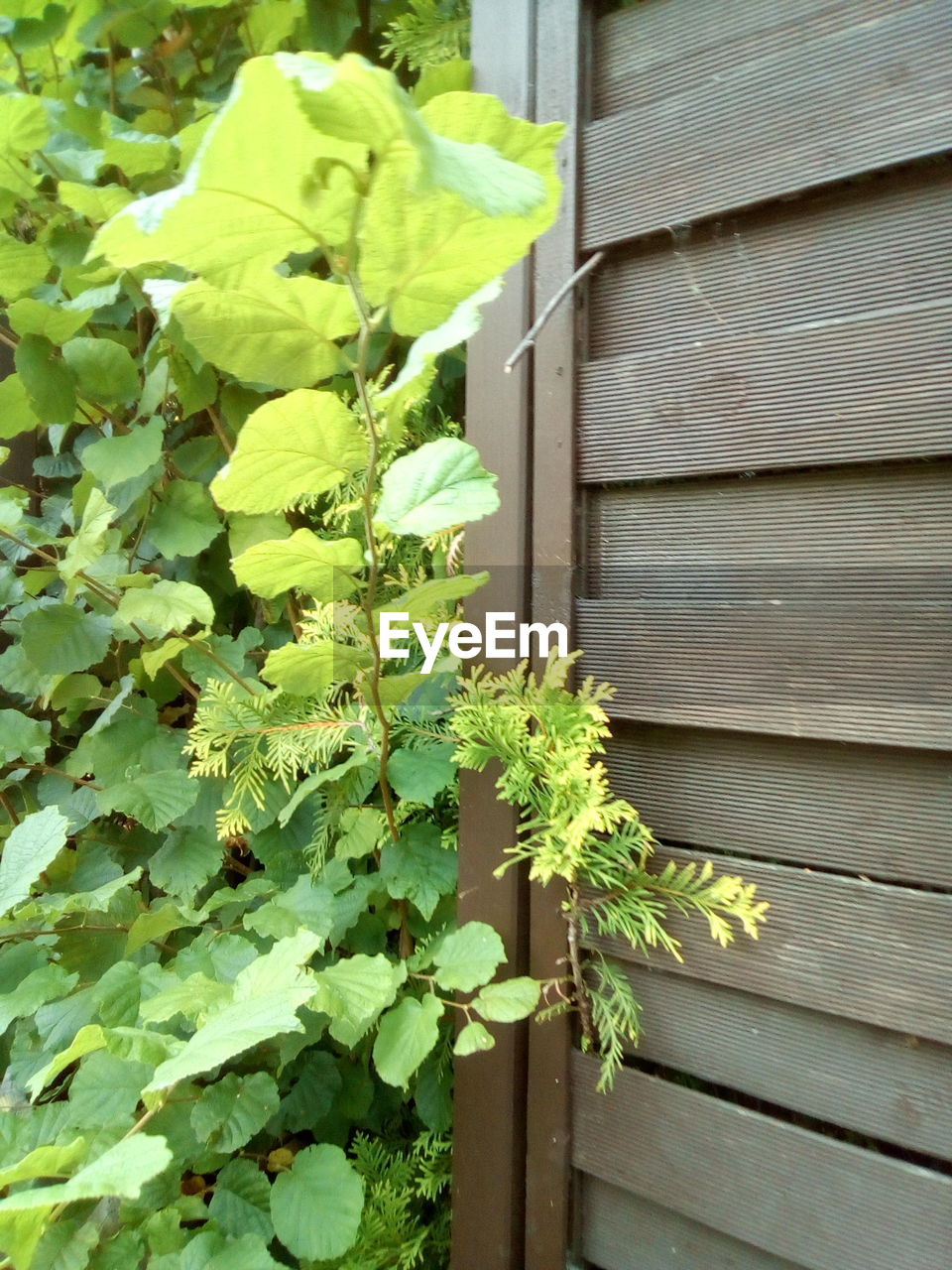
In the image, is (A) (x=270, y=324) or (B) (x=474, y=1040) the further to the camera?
(B) (x=474, y=1040)

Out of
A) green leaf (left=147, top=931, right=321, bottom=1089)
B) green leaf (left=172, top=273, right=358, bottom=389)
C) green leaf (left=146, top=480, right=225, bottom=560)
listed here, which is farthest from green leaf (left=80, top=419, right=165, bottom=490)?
green leaf (left=147, top=931, right=321, bottom=1089)

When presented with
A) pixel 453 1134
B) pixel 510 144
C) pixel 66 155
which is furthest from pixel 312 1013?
pixel 66 155

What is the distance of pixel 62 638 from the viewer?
2.89 ft

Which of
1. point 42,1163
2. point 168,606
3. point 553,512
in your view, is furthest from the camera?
point 168,606

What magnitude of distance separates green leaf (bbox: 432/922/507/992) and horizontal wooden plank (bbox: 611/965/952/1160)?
0.12 m

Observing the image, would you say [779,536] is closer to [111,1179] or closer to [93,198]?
[111,1179]

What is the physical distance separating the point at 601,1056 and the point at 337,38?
107 centimetres

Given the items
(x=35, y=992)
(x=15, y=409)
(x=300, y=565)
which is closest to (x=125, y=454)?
(x=15, y=409)

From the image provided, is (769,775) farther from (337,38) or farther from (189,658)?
(337,38)

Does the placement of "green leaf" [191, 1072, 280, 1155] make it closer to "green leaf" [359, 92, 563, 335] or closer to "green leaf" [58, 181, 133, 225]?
"green leaf" [359, 92, 563, 335]

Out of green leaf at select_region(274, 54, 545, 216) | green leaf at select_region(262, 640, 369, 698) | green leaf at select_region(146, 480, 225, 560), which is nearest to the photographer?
green leaf at select_region(274, 54, 545, 216)

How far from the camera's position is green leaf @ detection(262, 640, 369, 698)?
615mm

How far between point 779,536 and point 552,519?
0.18m

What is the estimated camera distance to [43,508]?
1099mm
